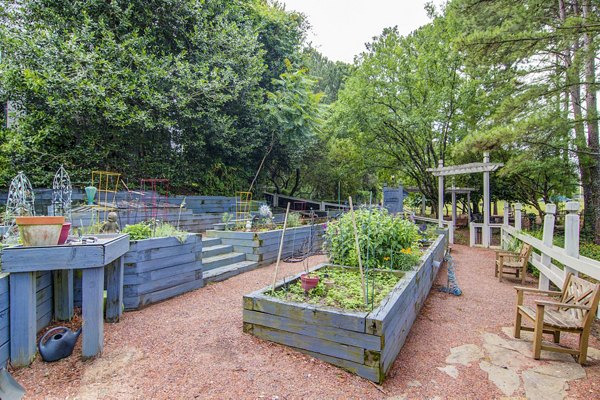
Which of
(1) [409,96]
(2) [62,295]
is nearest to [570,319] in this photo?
(2) [62,295]

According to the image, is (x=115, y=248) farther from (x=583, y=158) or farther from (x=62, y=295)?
(x=583, y=158)

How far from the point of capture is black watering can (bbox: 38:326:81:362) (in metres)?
2.36

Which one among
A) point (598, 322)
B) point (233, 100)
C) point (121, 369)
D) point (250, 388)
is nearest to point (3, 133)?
point (233, 100)

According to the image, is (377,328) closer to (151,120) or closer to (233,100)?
(151,120)

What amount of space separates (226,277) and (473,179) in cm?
1247

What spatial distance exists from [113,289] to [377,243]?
2966mm

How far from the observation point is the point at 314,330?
2516mm

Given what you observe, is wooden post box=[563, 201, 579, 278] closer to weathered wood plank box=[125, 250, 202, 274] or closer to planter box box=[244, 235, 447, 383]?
planter box box=[244, 235, 447, 383]

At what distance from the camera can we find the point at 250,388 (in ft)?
7.00

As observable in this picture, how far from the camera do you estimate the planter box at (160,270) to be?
137 inches

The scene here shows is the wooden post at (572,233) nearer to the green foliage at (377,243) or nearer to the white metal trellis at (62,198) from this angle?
the green foliage at (377,243)

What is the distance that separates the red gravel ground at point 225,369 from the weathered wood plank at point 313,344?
66 millimetres

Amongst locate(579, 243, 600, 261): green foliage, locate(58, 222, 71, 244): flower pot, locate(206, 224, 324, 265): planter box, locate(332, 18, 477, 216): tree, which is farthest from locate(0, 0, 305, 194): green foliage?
locate(579, 243, 600, 261): green foliage

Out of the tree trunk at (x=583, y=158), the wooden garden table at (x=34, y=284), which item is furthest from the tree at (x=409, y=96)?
the wooden garden table at (x=34, y=284)
